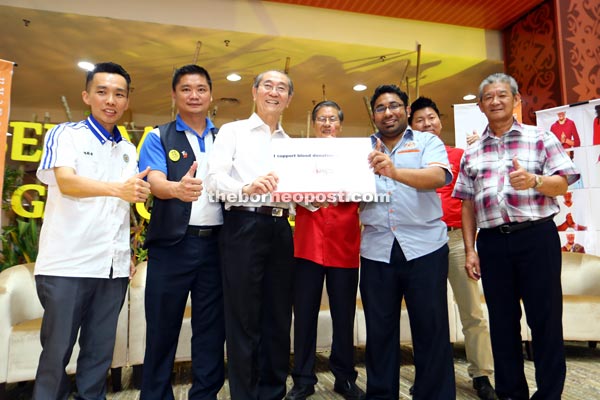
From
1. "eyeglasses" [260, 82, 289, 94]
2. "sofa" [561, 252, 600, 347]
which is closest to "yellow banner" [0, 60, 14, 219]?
"eyeglasses" [260, 82, 289, 94]

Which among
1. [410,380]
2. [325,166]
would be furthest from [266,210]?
[410,380]

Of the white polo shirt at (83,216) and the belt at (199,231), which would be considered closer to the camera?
the white polo shirt at (83,216)

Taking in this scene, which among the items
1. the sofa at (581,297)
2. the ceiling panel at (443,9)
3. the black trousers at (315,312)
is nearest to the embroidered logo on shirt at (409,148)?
the black trousers at (315,312)

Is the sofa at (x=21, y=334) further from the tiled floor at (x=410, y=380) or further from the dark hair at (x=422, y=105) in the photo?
the dark hair at (x=422, y=105)

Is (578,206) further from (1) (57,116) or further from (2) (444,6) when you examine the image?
(1) (57,116)

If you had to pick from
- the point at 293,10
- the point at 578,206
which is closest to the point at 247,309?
the point at 578,206

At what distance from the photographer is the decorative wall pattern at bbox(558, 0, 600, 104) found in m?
4.70

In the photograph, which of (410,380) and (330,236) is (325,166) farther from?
(410,380)

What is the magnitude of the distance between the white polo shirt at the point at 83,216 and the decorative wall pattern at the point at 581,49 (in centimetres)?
494

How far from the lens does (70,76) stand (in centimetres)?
660

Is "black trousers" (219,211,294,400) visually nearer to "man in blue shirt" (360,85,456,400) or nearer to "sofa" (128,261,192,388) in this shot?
"man in blue shirt" (360,85,456,400)

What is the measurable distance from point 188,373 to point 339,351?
4.30 feet

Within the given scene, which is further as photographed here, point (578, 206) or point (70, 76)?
point (70, 76)

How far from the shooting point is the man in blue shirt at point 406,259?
75.3 inches
